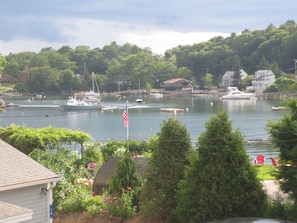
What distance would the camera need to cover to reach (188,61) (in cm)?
16812

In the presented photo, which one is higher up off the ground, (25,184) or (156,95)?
(25,184)

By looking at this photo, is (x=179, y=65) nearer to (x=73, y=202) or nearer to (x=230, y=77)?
(x=230, y=77)

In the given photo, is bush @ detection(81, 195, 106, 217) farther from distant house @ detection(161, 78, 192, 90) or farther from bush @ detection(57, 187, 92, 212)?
distant house @ detection(161, 78, 192, 90)

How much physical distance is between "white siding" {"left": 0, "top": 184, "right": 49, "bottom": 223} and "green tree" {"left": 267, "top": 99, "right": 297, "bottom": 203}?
5.32 m

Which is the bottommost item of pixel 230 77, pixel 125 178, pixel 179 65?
pixel 125 178

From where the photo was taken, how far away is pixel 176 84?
162 metres

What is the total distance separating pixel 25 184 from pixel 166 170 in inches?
123

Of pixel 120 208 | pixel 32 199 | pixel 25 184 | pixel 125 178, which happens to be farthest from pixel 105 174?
pixel 25 184

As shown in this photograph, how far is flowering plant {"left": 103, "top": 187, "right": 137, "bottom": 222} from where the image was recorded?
12.0 m

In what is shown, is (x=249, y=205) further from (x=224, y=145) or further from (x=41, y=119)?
(x=41, y=119)

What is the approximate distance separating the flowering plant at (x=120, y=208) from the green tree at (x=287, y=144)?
3868 millimetres

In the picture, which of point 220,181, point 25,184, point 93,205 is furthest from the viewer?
point 93,205

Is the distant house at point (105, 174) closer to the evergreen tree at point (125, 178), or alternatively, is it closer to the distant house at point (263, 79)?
the evergreen tree at point (125, 178)

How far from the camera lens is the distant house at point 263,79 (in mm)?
141625
